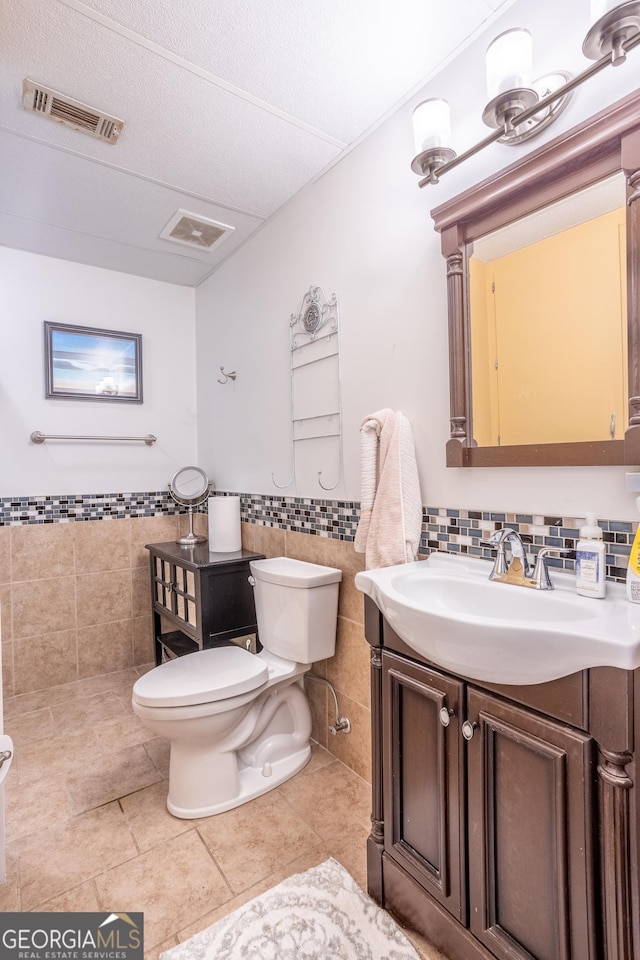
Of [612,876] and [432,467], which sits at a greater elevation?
[432,467]

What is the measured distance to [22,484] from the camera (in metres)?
2.61

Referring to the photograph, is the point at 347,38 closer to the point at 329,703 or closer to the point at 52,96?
the point at 52,96

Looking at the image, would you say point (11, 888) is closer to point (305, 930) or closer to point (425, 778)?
point (305, 930)

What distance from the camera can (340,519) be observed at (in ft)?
6.26

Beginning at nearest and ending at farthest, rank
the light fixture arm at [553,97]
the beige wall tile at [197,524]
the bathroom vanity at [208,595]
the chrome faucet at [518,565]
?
the light fixture arm at [553,97] < the chrome faucet at [518,565] < the bathroom vanity at [208,595] < the beige wall tile at [197,524]

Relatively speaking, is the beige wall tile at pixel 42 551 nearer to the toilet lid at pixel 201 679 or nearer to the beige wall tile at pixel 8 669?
the beige wall tile at pixel 8 669

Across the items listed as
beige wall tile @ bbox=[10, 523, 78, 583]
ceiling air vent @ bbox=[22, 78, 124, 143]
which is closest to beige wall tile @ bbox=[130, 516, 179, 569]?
beige wall tile @ bbox=[10, 523, 78, 583]

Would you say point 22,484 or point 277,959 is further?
point 22,484

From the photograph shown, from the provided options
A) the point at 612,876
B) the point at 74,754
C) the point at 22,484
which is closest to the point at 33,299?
the point at 22,484

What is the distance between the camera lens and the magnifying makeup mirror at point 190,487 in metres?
2.81

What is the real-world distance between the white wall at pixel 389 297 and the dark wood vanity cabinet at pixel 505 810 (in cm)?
48

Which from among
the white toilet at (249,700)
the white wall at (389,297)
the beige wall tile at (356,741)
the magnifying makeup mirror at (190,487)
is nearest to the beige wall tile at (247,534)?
the white wall at (389,297)

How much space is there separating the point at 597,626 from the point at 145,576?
2643 millimetres

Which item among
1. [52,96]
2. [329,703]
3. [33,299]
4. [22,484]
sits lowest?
[329,703]
